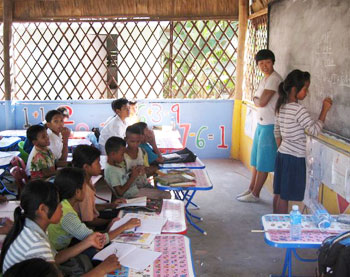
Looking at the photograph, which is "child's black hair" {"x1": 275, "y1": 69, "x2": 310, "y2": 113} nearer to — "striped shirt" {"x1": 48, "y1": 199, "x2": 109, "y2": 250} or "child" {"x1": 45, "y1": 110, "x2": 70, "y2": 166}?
"striped shirt" {"x1": 48, "y1": 199, "x2": 109, "y2": 250}

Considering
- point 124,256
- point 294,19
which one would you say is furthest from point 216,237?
point 294,19

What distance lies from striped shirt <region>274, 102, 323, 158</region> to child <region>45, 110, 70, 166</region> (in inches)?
80.3

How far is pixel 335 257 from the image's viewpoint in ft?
6.35

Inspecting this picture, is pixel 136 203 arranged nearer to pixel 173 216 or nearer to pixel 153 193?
pixel 173 216

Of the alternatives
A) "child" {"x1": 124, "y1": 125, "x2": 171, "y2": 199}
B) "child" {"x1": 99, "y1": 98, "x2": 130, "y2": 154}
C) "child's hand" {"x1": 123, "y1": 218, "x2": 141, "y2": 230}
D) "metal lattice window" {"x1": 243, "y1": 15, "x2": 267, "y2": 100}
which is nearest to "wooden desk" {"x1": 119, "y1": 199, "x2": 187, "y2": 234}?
"child's hand" {"x1": 123, "y1": 218, "x2": 141, "y2": 230}

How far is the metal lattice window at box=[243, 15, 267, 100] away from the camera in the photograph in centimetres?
534

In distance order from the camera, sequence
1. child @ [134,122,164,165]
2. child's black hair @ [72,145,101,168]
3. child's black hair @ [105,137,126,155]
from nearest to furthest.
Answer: child's black hair @ [72,145,101,168], child's black hair @ [105,137,126,155], child @ [134,122,164,165]

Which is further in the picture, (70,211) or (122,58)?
(122,58)

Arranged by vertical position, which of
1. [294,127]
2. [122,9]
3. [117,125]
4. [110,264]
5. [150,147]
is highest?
[122,9]

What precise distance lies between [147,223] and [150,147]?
164cm

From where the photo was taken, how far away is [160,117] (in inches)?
248

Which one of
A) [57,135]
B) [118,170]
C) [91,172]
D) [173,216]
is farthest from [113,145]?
[57,135]

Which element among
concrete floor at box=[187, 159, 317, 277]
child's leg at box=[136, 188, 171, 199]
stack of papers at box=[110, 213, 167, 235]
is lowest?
concrete floor at box=[187, 159, 317, 277]

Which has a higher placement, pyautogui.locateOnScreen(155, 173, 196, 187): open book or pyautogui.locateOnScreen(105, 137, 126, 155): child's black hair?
pyautogui.locateOnScreen(105, 137, 126, 155): child's black hair
